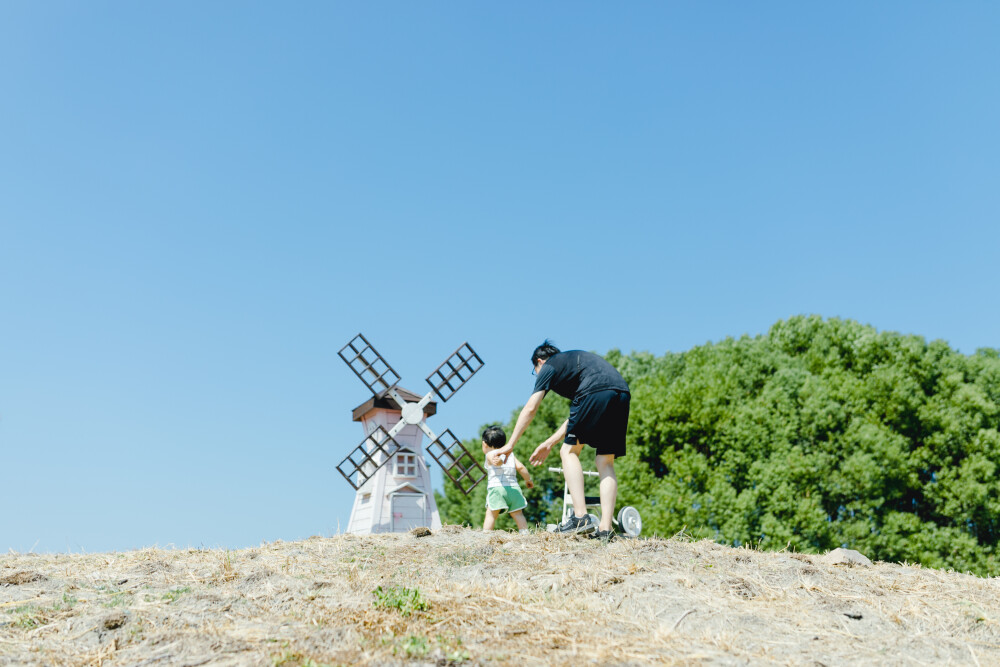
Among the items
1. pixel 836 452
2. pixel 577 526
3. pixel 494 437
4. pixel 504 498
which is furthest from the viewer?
pixel 836 452

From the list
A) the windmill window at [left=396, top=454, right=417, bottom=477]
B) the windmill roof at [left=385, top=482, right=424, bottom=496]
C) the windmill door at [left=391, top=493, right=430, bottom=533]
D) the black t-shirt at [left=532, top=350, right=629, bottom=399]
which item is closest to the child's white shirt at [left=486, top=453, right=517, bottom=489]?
the black t-shirt at [left=532, top=350, right=629, bottom=399]

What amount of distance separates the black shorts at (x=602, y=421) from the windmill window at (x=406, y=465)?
50.6 ft

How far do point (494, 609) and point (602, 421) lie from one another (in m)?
2.56

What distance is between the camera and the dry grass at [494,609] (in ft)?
13.7

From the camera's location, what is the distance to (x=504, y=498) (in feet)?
31.1

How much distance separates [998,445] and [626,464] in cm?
867

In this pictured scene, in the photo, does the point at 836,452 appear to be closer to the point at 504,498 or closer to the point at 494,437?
the point at 494,437

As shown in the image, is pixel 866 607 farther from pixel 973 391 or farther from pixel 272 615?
pixel 973 391

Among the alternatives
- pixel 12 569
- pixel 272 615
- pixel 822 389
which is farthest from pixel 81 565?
pixel 822 389

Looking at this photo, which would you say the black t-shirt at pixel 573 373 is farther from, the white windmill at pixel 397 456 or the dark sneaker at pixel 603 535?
the white windmill at pixel 397 456

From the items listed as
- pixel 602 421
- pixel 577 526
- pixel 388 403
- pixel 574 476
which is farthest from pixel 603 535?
pixel 388 403

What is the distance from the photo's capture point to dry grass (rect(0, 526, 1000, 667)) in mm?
4176

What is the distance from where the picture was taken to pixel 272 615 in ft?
15.8

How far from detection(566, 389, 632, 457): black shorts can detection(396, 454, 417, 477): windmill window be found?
607 inches
